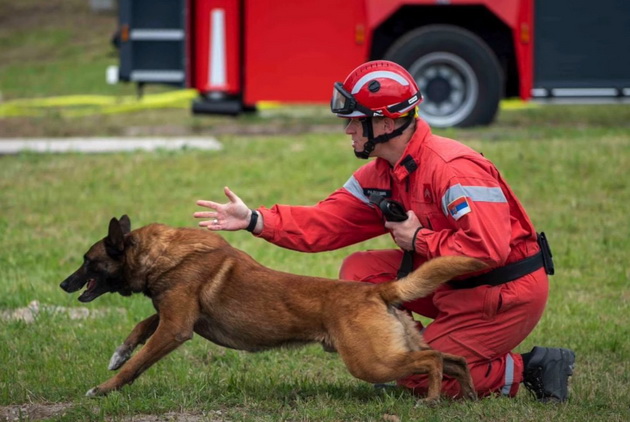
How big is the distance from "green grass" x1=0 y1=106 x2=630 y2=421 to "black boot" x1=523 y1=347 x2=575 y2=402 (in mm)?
103

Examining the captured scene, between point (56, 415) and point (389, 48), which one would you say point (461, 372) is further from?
point (389, 48)

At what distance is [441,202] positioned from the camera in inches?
197

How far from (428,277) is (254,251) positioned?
157 inches

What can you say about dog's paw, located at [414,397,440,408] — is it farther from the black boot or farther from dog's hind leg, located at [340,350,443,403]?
the black boot

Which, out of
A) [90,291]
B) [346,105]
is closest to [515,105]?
[346,105]

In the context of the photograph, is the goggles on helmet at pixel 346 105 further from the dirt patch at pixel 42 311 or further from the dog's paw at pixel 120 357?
the dirt patch at pixel 42 311

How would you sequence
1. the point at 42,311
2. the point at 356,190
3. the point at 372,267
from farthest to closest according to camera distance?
the point at 42,311 → the point at 372,267 → the point at 356,190

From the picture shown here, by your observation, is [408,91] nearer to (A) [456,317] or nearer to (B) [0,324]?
(A) [456,317]

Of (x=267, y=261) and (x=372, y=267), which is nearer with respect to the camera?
(x=372, y=267)

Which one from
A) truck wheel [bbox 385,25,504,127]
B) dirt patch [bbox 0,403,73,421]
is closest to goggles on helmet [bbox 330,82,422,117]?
dirt patch [bbox 0,403,73,421]

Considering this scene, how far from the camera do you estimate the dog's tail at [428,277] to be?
4.76 m

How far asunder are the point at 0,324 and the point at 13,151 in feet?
18.0

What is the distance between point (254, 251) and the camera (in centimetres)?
867

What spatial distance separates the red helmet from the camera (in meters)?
5.09
